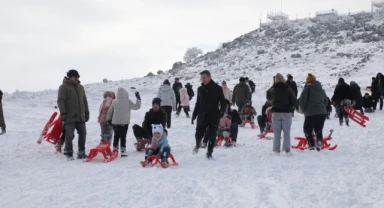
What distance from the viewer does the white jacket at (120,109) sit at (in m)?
8.79

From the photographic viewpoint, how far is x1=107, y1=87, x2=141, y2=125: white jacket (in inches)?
346

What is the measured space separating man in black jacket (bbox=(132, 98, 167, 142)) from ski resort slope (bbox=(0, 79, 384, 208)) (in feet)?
1.72

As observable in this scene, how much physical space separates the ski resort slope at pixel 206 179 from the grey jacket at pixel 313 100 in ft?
2.83

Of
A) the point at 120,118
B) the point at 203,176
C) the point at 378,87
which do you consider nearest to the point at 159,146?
the point at 120,118

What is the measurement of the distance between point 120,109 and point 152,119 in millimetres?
746

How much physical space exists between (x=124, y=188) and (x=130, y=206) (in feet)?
2.77

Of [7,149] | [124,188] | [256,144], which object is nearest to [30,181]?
[124,188]

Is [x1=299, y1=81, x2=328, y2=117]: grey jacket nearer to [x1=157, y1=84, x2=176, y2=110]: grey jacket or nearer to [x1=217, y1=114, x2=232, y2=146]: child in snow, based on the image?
[x1=217, y1=114, x2=232, y2=146]: child in snow

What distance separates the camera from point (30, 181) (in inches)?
246

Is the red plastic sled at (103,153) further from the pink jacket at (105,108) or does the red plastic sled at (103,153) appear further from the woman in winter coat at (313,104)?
the woman in winter coat at (313,104)

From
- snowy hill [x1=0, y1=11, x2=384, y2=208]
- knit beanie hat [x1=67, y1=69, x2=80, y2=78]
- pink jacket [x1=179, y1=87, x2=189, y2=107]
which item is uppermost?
knit beanie hat [x1=67, y1=69, x2=80, y2=78]

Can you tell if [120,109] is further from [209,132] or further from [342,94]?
Answer: [342,94]

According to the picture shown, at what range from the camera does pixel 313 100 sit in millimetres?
8711

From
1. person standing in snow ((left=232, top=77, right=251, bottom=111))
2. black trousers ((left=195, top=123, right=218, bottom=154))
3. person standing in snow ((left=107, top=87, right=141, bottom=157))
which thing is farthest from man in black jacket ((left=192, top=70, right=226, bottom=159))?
person standing in snow ((left=232, top=77, right=251, bottom=111))
